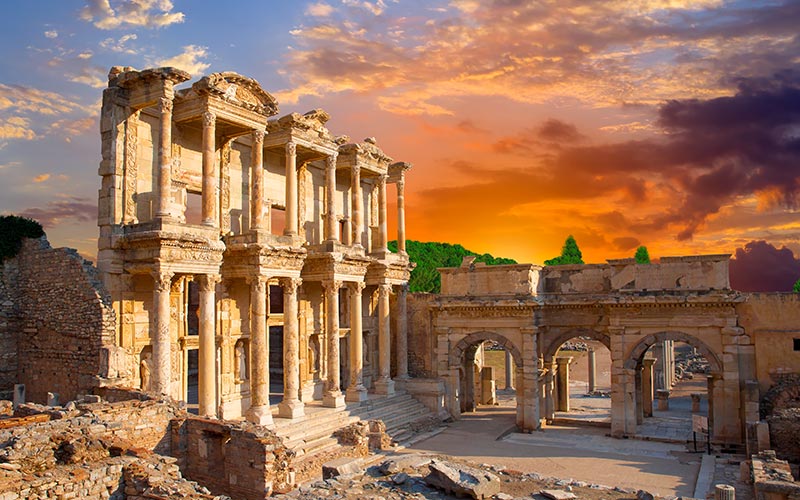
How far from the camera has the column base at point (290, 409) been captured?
75.9ft

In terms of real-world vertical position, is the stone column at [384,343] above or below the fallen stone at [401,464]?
above

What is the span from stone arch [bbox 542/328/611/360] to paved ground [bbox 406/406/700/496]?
3.27 m

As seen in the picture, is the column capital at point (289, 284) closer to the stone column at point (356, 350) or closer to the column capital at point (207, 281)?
the column capital at point (207, 281)

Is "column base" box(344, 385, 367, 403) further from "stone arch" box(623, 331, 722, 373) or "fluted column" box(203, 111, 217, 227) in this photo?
"stone arch" box(623, 331, 722, 373)

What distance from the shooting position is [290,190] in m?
25.2

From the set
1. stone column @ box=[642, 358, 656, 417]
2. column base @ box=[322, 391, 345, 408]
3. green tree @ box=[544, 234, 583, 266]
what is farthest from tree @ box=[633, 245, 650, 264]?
column base @ box=[322, 391, 345, 408]

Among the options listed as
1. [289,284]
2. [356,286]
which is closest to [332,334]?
[356,286]

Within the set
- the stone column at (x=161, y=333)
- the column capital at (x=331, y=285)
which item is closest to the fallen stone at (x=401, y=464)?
the stone column at (x=161, y=333)

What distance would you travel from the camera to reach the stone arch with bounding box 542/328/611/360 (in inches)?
1053

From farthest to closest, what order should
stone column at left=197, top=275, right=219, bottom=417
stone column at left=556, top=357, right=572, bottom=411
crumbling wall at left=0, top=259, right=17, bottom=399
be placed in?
1. stone column at left=556, top=357, right=572, bottom=411
2. crumbling wall at left=0, top=259, right=17, bottom=399
3. stone column at left=197, top=275, right=219, bottom=417


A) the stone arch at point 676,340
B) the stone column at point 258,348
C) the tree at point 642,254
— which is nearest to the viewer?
the stone column at point 258,348

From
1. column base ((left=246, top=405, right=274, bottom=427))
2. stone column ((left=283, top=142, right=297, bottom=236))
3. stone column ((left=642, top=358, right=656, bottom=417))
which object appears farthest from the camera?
stone column ((left=642, top=358, right=656, bottom=417))

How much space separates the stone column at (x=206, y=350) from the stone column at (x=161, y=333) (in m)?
1.52

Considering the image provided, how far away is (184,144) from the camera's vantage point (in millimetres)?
22641
